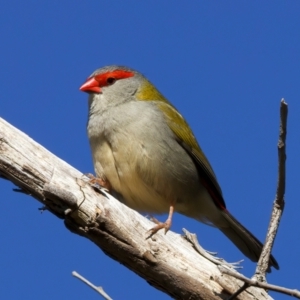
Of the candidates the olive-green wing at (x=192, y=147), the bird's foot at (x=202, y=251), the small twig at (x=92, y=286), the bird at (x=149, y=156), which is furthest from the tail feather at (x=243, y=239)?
the small twig at (x=92, y=286)

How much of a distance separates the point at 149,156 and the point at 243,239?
1.46 metres

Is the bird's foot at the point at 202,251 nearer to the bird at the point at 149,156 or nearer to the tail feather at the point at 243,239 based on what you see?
the bird at the point at 149,156

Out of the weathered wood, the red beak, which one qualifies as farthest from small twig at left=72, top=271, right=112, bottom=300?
the red beak

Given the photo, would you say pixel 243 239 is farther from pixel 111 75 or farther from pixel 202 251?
pixel 111 75

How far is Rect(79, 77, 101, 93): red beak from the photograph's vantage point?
609 cm

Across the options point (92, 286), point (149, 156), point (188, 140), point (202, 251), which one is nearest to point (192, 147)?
point (188, 140)

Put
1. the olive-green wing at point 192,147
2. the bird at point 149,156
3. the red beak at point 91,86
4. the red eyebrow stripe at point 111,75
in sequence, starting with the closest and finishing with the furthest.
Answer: the bird at point 149,156 → the olive-green wing at point 192,147 → the red beak at point 91,86 → the red eyebrow stripe at point 111,75

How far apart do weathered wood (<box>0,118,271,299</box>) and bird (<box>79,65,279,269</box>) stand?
0.65m

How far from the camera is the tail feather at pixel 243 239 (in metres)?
6.16

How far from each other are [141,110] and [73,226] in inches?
70.3

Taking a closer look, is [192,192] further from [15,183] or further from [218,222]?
[15,183]

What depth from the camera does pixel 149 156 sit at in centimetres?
548

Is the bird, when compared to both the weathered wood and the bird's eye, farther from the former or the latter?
the weathered wood

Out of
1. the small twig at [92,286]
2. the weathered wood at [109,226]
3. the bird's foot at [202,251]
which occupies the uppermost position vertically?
the bird's foot at [202,251]
